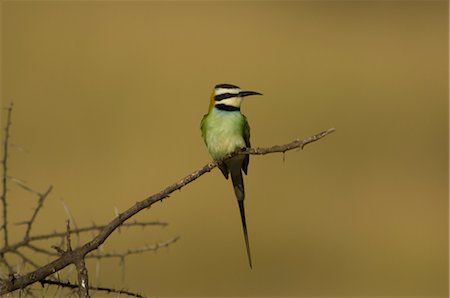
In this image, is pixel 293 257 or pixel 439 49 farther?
pixel 439 49

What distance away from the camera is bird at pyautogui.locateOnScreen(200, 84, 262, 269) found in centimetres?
339

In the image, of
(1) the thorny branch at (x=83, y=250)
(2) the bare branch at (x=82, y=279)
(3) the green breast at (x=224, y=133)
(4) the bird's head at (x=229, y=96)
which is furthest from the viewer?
(4) the bird's head at (x=229, y=96)

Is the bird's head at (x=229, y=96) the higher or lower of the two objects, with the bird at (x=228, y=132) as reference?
higher

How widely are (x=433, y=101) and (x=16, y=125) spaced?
4127 mm

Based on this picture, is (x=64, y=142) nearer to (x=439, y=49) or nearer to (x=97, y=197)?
(x=97, y=197)

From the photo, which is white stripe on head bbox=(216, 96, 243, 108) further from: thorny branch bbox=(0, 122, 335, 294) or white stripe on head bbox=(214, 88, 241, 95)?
thorny branch bbox=(0, 122, 335, 294)

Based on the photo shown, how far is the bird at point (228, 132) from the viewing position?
339 centimetres

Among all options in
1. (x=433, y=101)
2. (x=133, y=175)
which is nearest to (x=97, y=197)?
(x=133, y=175)

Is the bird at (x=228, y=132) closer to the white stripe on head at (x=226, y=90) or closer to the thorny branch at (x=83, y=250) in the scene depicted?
the white stripe on head at (x=226, y=90)

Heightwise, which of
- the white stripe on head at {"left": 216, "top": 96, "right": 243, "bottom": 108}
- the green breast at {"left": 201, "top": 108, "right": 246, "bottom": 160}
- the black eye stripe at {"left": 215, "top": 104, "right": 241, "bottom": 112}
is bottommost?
the green breast at {"left": 201, "top": 108, "right": 246, "bottom": 160}

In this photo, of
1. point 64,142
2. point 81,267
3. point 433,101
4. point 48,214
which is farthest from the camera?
point 433,101

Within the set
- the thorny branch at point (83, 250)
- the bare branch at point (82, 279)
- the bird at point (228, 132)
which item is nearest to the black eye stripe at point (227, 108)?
the bird at point (228, 132)

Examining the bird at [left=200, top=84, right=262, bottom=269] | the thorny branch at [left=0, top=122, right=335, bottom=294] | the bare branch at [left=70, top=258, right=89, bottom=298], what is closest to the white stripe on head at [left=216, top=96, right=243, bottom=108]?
the bird at [left=200, top=84, right=262, bottom=269]

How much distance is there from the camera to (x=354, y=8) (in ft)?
40.6
